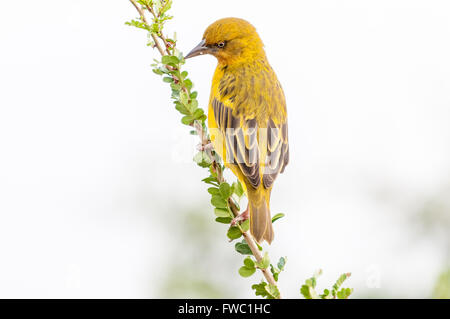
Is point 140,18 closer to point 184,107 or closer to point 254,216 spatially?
point 184,107

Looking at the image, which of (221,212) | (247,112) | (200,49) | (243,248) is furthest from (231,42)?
(243,248)

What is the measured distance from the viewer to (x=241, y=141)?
3412 mm

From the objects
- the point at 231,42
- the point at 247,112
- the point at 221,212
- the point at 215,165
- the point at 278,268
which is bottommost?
the point at 278,268

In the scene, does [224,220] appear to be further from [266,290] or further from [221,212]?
[266,290]

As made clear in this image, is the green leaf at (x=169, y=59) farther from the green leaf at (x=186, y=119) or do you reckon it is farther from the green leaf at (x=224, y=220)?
the green leaf at (x=224, y=220)

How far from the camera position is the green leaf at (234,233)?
7.89ft

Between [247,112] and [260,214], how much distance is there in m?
0.88

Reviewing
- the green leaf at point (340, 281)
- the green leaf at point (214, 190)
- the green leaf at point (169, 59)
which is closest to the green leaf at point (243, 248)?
the green leaf at point (214, 190)

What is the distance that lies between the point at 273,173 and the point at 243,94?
670 millimetres

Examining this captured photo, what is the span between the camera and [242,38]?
3900 millimetres

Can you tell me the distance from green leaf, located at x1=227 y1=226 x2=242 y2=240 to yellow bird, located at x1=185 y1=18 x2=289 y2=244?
460 mm

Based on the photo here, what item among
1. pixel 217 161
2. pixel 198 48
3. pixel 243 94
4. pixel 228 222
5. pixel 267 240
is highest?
pixel 198 48

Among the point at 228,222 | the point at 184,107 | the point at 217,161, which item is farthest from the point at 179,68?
the point at 228,222

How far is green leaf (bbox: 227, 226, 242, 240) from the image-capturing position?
2.41 m
